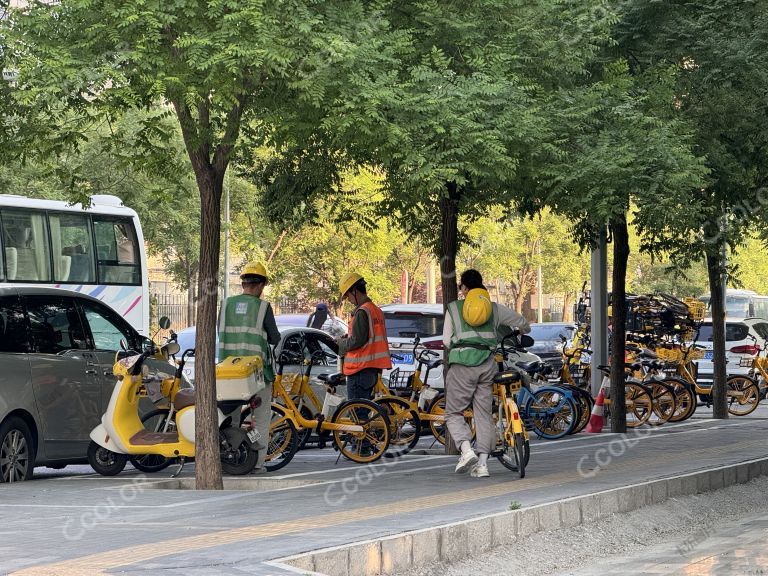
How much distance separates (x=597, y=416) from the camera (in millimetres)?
20609

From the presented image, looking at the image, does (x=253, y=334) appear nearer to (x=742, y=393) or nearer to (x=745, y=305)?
(x=742, y=393)

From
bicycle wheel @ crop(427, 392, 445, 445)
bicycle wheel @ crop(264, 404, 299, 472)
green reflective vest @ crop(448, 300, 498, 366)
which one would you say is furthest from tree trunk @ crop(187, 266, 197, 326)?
green reflective vest @ crop(448, 300, 498, 366)

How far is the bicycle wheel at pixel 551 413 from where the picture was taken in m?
19.6

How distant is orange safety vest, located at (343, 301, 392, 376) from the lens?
52.4 ft

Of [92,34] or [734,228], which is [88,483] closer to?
[92,34]

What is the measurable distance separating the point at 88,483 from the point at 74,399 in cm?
123

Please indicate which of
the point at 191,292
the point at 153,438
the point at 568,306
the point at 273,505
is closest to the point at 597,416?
the point at 153,438

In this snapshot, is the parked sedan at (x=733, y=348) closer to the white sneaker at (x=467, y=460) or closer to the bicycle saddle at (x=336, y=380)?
the bicycle saddle at (x=336, y=380)

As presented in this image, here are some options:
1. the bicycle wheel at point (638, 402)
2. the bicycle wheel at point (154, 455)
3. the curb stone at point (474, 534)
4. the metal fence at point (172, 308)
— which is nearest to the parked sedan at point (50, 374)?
the bicycle wheel at point (154, 455)

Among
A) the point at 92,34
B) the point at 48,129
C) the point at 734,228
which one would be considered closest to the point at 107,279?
the point at 734,228

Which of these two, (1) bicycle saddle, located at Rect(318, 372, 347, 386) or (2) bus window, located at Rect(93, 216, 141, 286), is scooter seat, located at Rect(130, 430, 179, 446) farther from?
(2) bus window, located at Rect(93, 216, 141, 286)

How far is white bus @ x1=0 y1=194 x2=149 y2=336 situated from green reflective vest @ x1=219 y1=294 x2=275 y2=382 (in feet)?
30.7

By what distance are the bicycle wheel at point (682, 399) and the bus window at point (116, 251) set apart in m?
9.43

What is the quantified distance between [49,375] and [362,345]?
3411 millimetres
